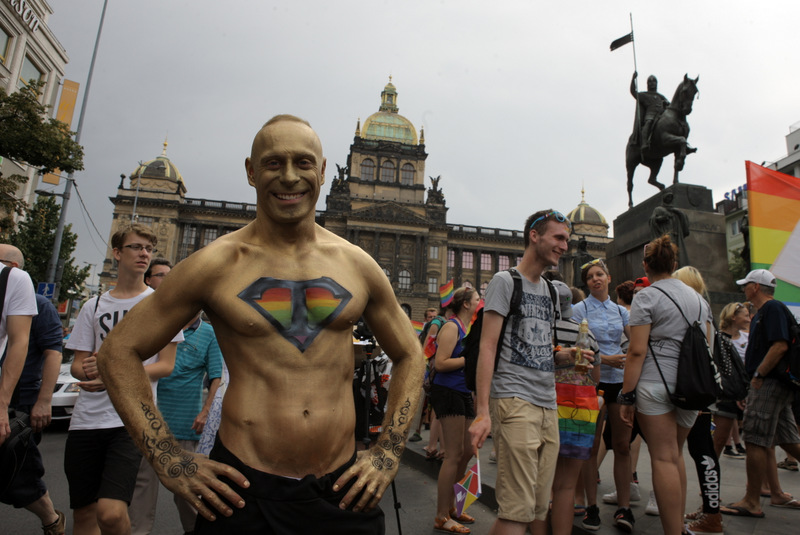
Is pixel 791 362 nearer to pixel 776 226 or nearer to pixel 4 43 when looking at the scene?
pixel 776 226

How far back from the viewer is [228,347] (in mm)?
1579

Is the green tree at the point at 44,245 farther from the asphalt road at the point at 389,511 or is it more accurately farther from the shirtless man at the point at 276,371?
the shirtless man at the point at 276,371

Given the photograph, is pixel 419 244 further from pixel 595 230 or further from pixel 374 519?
pixel 374 519

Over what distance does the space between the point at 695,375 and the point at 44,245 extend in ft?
88.8

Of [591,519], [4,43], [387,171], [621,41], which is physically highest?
[387,171]

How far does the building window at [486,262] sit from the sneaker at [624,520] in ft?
192

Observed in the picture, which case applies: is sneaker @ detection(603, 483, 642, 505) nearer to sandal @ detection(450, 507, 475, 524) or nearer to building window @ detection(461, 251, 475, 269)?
sandal @ detection(450, 507, 475, 524)

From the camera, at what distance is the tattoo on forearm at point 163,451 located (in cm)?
144

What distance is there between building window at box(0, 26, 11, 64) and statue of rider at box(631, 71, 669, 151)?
82.9 ft

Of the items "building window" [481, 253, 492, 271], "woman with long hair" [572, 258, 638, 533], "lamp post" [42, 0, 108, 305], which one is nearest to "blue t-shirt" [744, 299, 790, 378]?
"woman with long hair" [572, 258, 638, 533]

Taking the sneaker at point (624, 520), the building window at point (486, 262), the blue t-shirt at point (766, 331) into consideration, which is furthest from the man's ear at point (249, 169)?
the building window at point (486, 262)

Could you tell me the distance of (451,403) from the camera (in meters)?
4.30

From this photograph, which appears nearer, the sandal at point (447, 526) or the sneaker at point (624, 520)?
the sneaker at point (624, 520)

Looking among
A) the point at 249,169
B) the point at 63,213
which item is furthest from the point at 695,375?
the point at 63,213
